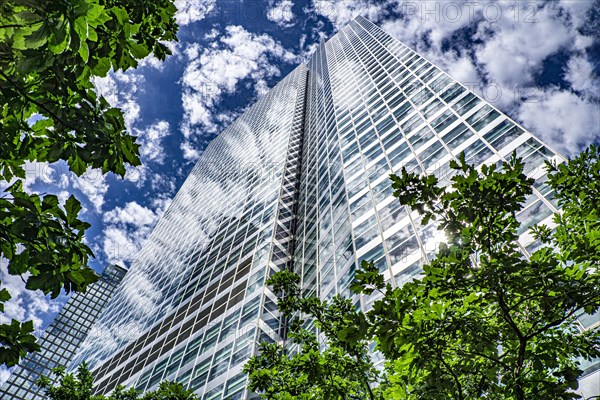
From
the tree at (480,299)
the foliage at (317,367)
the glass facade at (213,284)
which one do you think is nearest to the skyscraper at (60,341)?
the glass facade at (213,284)

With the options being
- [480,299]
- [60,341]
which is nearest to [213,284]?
[480,299]

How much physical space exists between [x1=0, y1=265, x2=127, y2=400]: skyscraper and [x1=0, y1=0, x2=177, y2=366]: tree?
13140 centimetres

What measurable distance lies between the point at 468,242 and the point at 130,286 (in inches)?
2675

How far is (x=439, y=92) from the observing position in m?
34.2

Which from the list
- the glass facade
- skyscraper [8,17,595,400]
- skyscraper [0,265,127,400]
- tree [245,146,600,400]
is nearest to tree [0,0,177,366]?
tree [245,146,600,400]

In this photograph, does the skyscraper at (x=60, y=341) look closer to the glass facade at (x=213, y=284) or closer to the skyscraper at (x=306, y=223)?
the glass facade at (x=213, y=284)

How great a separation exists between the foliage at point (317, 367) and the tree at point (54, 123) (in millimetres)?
4573

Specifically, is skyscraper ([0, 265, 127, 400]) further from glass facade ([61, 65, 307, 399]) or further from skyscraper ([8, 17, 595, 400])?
skyscraper ([8, 17, 595, 400])

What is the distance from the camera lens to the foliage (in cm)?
681

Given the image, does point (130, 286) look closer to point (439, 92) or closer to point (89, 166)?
point (439, 92)

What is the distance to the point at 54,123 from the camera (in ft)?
10.3

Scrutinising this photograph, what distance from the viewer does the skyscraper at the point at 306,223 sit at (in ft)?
73.0

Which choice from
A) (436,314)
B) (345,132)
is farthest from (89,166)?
(345,132)

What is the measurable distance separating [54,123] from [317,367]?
19.3 feet
